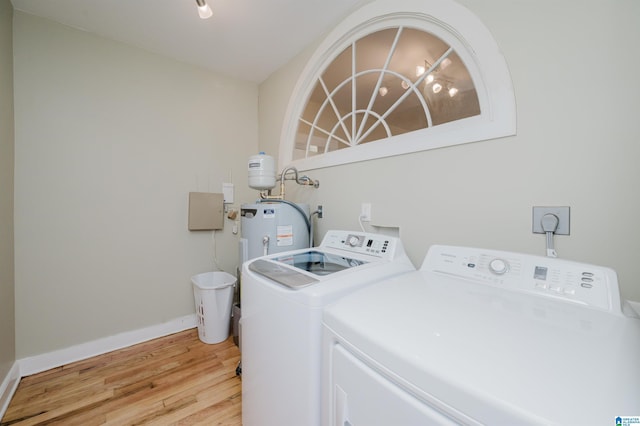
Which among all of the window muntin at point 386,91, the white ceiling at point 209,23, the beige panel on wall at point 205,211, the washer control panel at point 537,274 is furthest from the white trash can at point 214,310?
the white ceiling at point 209,23

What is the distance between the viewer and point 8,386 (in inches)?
56.2

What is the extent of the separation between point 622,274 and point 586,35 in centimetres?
85

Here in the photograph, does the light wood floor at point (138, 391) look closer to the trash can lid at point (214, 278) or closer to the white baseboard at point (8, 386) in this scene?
the white baseboard at point (8, 386)

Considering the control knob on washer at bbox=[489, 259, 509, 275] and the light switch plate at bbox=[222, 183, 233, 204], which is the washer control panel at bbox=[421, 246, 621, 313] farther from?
the light switch plate at bbox=[222, 183, 233, 204]

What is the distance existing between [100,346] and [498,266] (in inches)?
106

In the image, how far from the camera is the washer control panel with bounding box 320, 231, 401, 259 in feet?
3.98

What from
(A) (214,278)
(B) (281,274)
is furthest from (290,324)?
(A) (214,278)

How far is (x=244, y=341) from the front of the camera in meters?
1.11

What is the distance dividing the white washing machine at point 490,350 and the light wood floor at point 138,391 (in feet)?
3.70

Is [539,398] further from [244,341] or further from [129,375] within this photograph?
[129,375]

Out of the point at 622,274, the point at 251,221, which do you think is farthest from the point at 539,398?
the point at 251,221

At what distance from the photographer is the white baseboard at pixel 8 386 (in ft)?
4.42

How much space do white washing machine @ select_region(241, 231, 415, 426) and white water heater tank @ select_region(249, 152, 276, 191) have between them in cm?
74

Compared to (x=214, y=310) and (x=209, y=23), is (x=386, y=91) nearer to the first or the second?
(x=209, y=23)
